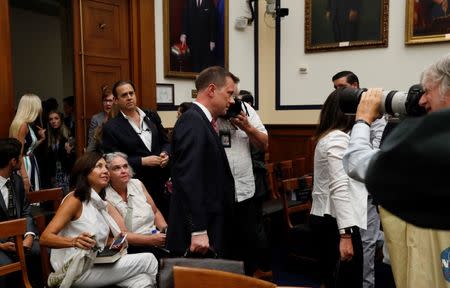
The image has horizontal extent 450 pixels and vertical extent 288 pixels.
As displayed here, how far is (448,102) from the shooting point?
122 centimetres

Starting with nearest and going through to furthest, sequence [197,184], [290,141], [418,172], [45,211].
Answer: [418,172], [197,184], [45,211], [290,141]

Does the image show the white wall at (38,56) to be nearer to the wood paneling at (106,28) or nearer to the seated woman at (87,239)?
the wood paneling at (106,28)

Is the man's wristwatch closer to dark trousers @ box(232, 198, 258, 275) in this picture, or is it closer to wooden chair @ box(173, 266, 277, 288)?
dark trousers @ box(232, 198, 258, 275)

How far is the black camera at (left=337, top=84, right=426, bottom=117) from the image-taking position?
1.35 metres

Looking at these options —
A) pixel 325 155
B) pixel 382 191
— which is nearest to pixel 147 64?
pixel 325 155

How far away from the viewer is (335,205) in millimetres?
2396

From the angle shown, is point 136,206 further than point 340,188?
Yes

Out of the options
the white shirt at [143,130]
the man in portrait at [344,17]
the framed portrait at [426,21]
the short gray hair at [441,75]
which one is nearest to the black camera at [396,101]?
the short gray hair at [441,75]

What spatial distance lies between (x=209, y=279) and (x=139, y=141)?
7.39 ft

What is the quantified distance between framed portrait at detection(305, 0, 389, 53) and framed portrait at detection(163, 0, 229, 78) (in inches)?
49.8

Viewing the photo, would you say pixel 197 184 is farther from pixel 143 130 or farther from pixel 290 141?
pixel 290 141

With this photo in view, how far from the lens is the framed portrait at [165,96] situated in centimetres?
539

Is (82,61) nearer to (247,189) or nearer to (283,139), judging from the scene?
(247,189)

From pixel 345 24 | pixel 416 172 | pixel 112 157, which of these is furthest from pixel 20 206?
pixel 345 24
